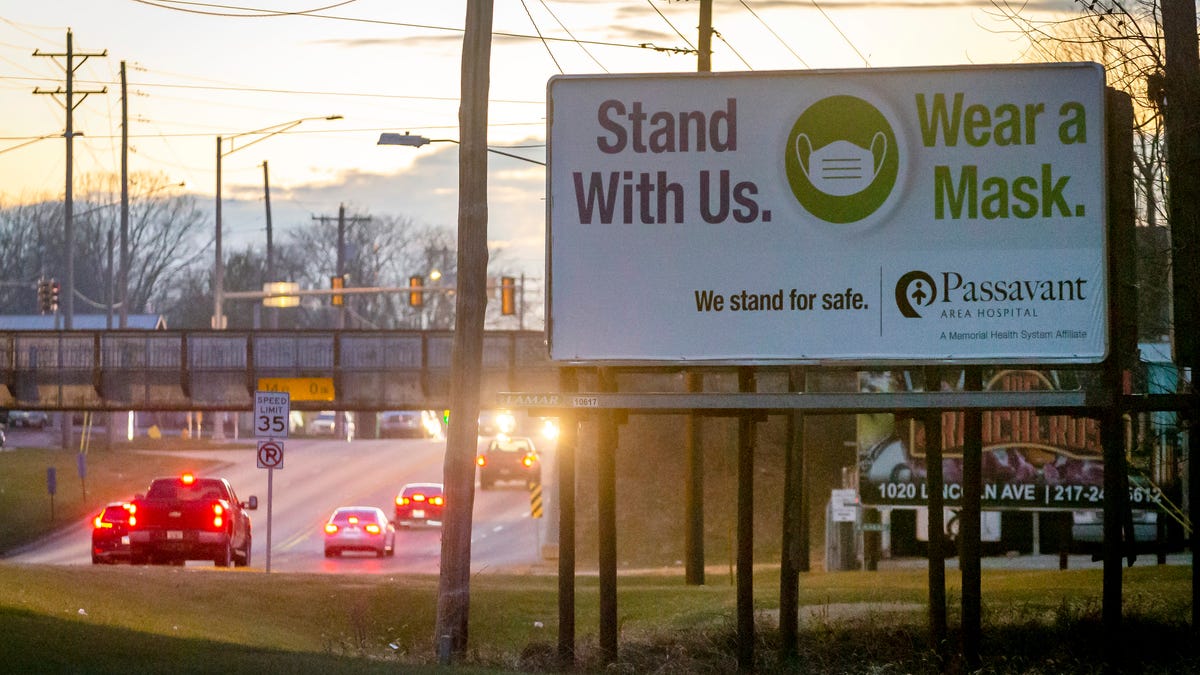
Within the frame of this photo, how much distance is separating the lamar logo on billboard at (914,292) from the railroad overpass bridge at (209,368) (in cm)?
2932

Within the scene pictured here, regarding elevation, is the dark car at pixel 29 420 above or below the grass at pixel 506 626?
above

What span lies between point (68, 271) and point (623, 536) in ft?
85.5

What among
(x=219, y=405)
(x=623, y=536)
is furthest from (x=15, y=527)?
(x=623, y=536)

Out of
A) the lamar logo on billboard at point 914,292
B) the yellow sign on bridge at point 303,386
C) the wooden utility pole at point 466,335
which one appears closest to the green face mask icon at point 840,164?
the lamar logo on billboard at point 914,292

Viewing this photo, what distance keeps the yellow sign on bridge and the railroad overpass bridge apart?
0.04 metres

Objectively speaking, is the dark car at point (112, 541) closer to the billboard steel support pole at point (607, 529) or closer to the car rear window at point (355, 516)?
the car rear window at point (355, 516)

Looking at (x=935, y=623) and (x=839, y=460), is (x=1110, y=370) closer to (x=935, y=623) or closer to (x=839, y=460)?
(x=935, y=623)

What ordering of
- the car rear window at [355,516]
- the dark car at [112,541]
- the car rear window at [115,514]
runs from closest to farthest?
the dark car at [112,541]
the car rear window at [115,514]
the car rear window at [355,516]

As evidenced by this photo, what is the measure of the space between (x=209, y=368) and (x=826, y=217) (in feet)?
105

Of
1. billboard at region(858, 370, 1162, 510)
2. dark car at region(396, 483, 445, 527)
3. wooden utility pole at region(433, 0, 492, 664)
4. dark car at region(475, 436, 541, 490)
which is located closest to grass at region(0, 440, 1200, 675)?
wooden utility pole at region(433, 0, 492, 664)

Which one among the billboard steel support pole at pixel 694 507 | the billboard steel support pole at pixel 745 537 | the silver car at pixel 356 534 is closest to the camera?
the billboard steel support pole at pixel 745 537

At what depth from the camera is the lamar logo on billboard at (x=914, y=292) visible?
1703cm

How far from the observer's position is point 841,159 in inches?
675

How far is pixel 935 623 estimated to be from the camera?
57.0ft
